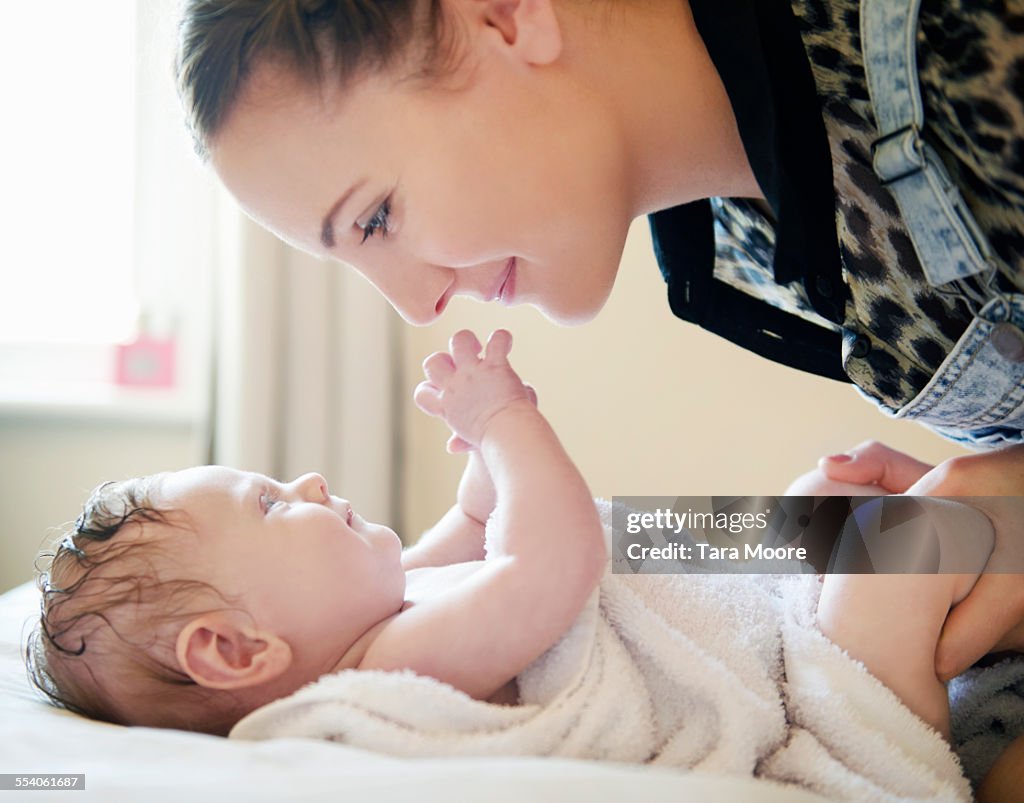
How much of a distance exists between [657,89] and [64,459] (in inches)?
55.6

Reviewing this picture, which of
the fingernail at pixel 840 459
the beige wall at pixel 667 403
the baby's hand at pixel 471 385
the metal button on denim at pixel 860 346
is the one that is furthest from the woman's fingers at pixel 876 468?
the beige wall at pixel 667 403

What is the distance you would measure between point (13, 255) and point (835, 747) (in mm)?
1702

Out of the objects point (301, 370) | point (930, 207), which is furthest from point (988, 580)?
point (301, 370)

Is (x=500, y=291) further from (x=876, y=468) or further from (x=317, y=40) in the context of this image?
(x=876, y=468)

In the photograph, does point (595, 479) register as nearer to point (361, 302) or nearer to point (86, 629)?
point (361, 302)

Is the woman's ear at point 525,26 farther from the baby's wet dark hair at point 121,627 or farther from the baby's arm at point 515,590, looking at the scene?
the baby's wet dark hair at point 121,627

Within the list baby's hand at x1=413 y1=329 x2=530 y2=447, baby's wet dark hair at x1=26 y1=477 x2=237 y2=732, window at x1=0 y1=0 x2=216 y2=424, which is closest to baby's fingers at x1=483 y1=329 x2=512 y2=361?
baby's hand at x1=413 y1=329 x2=530 y2=447

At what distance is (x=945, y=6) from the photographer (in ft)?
2.35

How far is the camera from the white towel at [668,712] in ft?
2.29

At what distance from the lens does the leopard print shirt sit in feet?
2.31

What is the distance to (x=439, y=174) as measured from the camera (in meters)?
0.82

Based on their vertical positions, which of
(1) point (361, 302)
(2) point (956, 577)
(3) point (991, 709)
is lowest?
(3) point (991, 709)

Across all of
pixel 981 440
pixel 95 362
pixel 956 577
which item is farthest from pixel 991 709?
pixel 95 362

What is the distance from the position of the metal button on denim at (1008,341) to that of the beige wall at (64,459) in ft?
4.70
